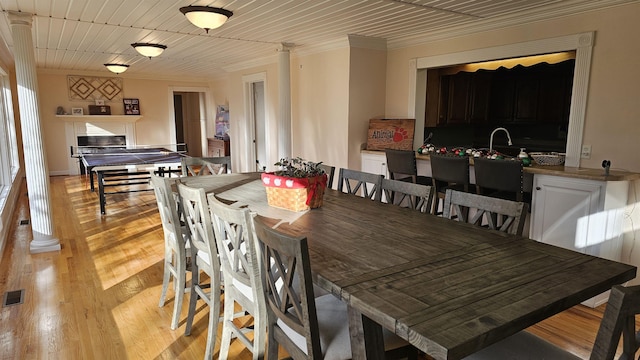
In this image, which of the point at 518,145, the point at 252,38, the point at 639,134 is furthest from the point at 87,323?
the point at 518,145

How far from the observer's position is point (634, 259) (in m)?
3.10

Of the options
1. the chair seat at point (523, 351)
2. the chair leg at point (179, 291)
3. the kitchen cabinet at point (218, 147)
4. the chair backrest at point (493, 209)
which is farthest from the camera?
the kitchen cabinet at point (218, 147)

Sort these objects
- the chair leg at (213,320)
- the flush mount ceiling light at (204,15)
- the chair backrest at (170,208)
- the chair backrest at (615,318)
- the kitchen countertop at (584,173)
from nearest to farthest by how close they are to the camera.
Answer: the chair backrest at (615,318) → the chair leg at (213,320) → the chair backrest at (170,208) → the kitchen countertop at (584,173) → the flush mount ceiling light at (204,15)

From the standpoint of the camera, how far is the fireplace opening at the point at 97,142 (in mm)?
8859

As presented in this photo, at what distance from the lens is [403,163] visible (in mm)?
3986

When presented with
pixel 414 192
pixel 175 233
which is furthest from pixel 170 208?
pixel 414 192

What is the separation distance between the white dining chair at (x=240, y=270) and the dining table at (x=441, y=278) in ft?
0.89

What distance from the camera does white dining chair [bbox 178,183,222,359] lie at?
7.05 ft

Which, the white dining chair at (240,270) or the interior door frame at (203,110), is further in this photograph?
the interior door frame at (203,110)

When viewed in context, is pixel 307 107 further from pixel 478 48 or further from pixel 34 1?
pixel 34 1

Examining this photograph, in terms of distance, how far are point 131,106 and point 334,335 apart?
30.5 feet

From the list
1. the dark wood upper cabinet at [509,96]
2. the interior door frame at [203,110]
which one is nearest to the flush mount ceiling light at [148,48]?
the dark wood upper cabinet at [509,96]

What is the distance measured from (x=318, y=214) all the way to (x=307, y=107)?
3807 millimetres

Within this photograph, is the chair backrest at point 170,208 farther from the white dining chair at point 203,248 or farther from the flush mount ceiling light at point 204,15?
the flush mount ceiling light at point 204,15
